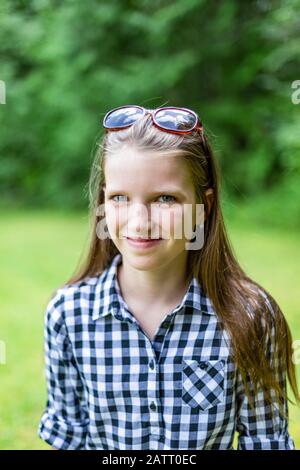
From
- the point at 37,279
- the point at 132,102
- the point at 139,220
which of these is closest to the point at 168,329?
the point at 139,220

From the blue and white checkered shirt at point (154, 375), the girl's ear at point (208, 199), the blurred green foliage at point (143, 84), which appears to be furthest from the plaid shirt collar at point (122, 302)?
the blurred green foliage at point (143, 84)

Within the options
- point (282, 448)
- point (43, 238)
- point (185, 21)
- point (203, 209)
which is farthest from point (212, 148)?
point (185, 21)

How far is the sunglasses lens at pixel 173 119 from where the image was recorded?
863 mm

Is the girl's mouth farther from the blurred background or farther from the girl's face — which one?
the blurred background

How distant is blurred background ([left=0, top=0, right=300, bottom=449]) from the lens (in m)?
3.75

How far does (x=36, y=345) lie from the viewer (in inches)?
96.2

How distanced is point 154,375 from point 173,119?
0.38 meters

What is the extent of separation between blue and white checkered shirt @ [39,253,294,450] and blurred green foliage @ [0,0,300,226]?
3.02 meters

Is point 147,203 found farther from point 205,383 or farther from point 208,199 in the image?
point 205,383

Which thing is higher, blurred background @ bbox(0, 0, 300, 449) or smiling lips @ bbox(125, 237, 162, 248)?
blurred background @ bbox(0, 0, 300, 449)

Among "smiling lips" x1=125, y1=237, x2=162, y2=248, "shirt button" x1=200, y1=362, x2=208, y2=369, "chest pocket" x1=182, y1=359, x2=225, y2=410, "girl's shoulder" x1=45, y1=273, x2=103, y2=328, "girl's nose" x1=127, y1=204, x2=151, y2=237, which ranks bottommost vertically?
"chest pocket" x1=182, y1=359, x2=225, y2=410

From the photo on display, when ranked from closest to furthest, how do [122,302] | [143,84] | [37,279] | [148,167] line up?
1. [148,167]
2. [122,302]
3. [37,279]
4. [143,84]

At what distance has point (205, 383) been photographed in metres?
0.90

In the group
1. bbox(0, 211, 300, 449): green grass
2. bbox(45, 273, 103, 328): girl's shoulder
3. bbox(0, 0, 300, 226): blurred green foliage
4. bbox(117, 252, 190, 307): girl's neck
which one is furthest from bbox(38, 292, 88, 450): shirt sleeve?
bbox(0, 0, 300, 226): blurred green foliage
